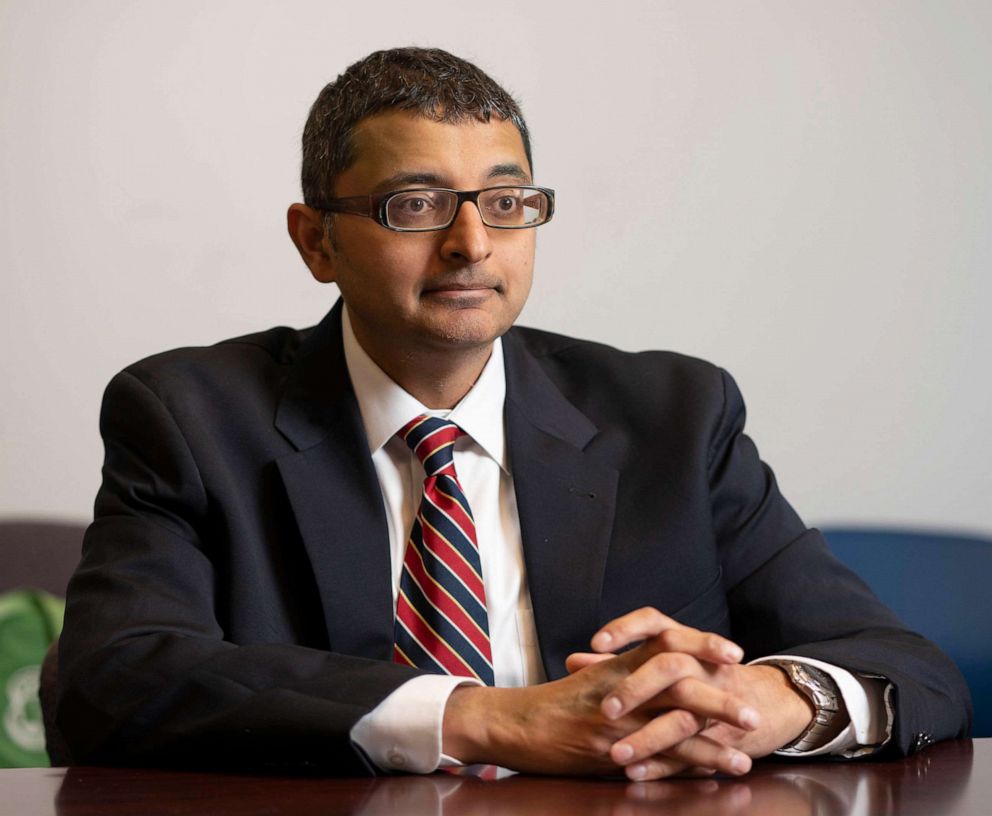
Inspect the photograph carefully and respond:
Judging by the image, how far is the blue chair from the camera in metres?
2.49

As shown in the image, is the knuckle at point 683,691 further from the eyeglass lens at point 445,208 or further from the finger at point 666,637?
the eyeglass lens at point 445,208

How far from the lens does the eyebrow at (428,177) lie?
208cm

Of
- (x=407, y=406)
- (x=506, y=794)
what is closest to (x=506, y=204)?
(x=407, y=406)

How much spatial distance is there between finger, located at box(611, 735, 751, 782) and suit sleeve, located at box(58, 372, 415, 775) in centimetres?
29

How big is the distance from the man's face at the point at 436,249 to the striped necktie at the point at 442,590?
210 mm

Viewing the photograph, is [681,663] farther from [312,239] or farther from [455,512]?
[312,239]

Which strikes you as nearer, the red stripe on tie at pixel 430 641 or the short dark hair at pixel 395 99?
the red stripe on tie at pixel 430 641

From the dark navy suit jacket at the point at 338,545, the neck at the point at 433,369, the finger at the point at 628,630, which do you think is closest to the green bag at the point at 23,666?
Answer: the dark navy suit jacket at the point at 338,545

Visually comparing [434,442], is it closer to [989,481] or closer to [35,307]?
[35,307]

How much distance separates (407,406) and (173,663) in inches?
25.1

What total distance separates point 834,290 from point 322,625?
2008 mm

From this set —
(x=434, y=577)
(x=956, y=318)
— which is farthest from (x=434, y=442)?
(x=956, y=318)

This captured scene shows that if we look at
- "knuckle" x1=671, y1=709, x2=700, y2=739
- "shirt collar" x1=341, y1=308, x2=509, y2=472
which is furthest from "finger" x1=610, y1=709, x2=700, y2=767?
"shirt collar" x1=341, y1=308, x2=509, y2=472

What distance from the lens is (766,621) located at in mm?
2105
